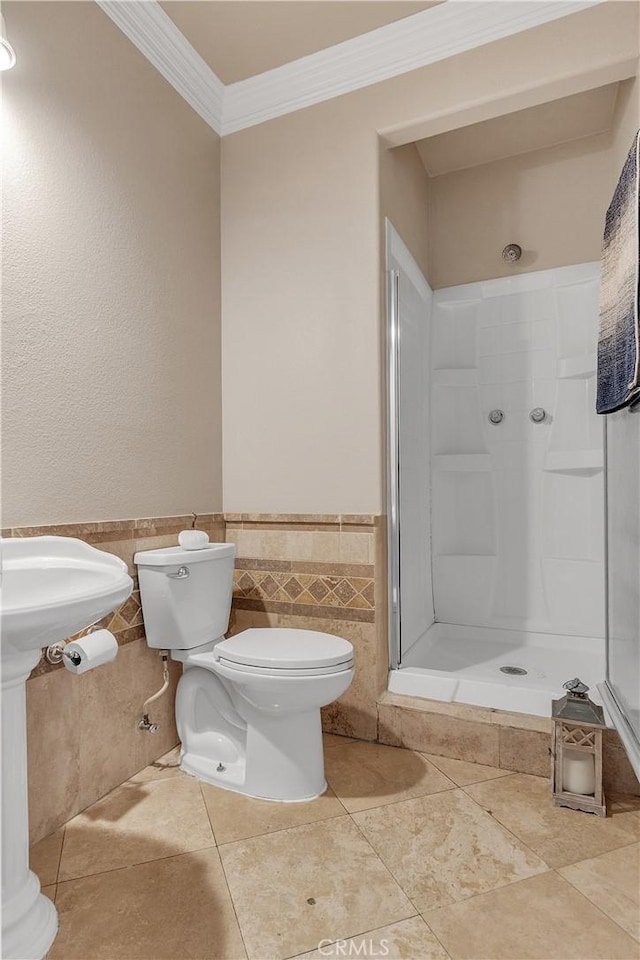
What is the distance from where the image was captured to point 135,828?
151 centimetres

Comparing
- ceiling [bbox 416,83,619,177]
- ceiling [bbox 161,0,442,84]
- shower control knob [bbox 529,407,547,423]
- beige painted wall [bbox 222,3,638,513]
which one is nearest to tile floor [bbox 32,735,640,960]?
beige painted wall [bbox 222,3,638,513]

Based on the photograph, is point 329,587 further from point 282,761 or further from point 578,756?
point 578,756

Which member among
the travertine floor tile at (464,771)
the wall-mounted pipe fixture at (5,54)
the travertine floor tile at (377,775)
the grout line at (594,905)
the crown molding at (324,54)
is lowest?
the travertine floor tile at (377,775)

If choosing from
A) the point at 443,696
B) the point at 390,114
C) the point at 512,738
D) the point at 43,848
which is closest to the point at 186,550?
the point at 43,848

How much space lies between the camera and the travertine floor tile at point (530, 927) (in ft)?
3.64

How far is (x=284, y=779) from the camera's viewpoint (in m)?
1.65

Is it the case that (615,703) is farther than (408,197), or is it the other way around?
(408,197)

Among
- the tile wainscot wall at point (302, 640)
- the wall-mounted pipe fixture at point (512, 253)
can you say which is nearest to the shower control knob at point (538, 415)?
the wall-mounted pipe fixture at point (512, 253)

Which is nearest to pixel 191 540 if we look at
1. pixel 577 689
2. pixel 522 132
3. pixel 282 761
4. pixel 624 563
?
pixel 282 761

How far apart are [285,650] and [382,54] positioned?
7.06ft

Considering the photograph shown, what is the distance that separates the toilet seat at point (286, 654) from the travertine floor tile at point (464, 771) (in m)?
0.54

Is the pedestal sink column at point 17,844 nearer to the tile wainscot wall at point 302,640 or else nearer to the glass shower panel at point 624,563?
the tile wainscot wall at point 302,640

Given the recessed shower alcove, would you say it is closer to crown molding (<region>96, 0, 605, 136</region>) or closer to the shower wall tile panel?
the shower wall tile panel

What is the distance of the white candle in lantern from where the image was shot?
62.9 inches
